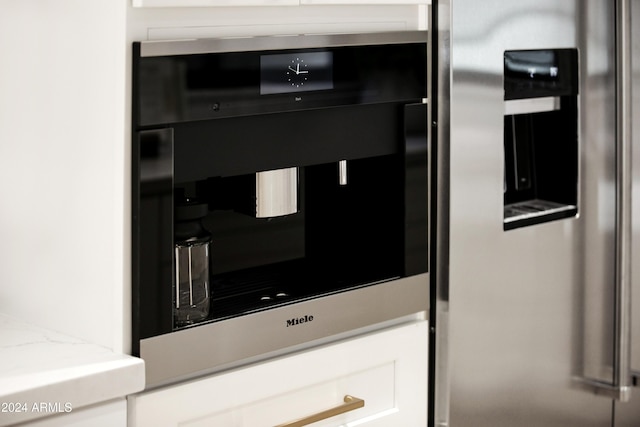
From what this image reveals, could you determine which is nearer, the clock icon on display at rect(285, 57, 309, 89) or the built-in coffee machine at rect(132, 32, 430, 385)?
the built-in coffee machine at rect(132, 32, 430, 385)

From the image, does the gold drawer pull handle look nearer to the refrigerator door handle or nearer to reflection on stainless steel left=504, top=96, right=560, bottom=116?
reflection on stainless steel left=504, top=96, right=560, bottom=116

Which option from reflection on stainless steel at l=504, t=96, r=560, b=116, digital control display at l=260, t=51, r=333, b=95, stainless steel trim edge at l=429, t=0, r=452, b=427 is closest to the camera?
digital control display at l=260, t=51, r=333, b=95

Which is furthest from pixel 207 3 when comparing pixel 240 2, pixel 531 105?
pixel 531 105

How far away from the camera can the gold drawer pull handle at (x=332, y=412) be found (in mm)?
1509

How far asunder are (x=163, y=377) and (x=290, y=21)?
53cm

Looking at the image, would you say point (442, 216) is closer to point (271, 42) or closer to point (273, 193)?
point (273, 193)

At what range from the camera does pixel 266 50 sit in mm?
1401

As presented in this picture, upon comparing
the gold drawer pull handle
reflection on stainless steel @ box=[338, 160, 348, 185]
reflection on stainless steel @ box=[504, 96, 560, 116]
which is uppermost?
reflection on stainless steel @ box=[504, 96, 560, 116]

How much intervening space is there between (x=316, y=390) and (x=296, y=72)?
1.62ft

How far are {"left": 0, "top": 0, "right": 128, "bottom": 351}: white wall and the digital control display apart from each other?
8.9 inches

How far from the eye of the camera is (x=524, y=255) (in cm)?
184

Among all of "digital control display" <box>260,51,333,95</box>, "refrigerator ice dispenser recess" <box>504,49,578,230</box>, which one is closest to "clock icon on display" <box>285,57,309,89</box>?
"digital control display" <box>260,51,333,95</box>

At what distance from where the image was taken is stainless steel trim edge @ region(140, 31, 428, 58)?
1284 millimetres

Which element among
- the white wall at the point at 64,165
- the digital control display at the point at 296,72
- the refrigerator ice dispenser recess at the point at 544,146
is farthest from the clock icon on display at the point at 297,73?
the refrigerator ice dispenser recess at the point at 544,146
